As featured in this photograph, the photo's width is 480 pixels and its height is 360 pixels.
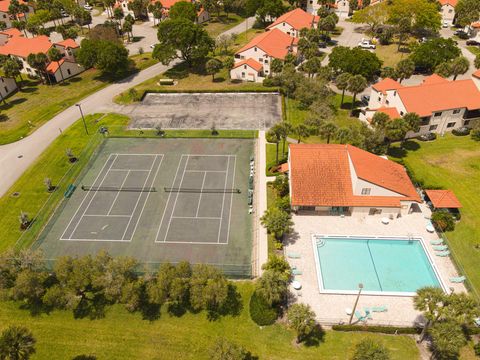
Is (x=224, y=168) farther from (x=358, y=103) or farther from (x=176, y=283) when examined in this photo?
(x=358, y=103)

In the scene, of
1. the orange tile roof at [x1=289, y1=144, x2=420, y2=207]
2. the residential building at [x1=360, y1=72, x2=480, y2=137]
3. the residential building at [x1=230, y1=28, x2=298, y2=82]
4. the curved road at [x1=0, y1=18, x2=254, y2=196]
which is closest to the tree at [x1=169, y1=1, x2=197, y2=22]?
the curved road at [x1=0, y1=18, x2=254, y2=196]

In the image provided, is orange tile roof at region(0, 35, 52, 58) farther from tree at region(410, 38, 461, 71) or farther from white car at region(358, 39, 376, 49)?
tree at region(410, 38, 461, 71)

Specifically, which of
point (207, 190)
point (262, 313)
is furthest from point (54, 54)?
point (262, 313)

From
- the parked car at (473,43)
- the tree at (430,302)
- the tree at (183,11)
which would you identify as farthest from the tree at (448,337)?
the tree at (183,11)

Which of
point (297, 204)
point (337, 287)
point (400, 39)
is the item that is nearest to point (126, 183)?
point (297, 204)

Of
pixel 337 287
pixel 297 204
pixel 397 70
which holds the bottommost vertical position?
pixel 337 287

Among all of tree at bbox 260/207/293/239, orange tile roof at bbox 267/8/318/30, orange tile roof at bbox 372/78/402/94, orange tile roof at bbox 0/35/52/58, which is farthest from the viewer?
orange tile roof at bbox 267/8/318/30
